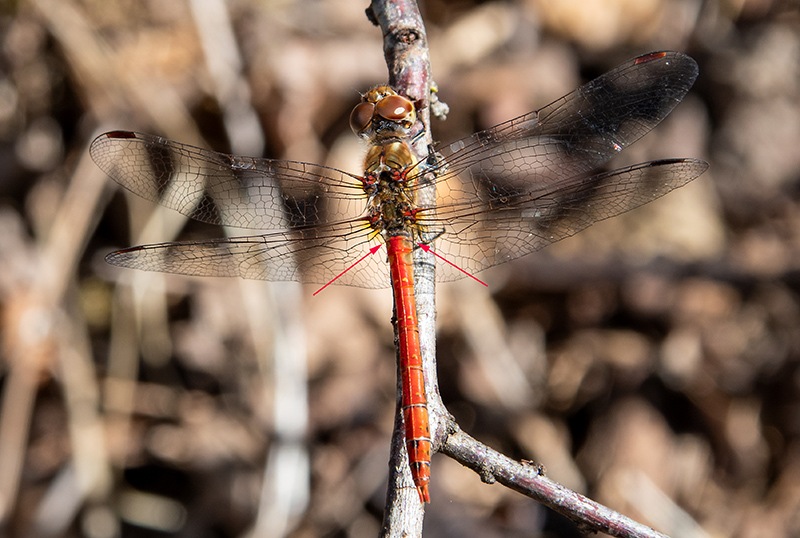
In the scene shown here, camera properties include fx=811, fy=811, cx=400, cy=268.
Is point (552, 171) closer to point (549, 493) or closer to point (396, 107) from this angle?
point (396, 107)

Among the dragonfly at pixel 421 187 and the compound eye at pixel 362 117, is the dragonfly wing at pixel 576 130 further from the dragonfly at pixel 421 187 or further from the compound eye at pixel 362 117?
the compound eye at pixel 362 117

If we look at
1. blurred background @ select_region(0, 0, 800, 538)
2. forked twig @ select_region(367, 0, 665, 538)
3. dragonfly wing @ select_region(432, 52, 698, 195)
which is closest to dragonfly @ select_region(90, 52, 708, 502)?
dragonfly wing @ select_region(432, 52, 698, 195)

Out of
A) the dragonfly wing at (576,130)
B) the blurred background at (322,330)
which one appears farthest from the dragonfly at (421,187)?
the blurred background at (322,330)

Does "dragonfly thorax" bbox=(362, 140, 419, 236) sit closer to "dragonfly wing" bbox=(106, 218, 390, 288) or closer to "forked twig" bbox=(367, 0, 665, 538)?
"dragonfly wing" bbox=(106, 218, 390, 288)

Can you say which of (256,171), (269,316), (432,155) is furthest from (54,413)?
(432,155)

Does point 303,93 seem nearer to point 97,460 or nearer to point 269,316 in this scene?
point 269,316
